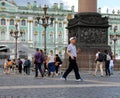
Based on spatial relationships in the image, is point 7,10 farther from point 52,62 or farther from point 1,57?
point 52,62

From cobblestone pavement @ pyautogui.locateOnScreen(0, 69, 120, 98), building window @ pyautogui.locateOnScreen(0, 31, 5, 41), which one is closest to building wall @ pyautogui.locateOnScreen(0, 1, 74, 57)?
building window @ pyautogui.locateOnScreen(0, 31, 5, 41)

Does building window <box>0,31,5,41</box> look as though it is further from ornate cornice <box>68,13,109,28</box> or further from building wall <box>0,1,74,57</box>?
ornate cornice <box>68,13,109,28</box>

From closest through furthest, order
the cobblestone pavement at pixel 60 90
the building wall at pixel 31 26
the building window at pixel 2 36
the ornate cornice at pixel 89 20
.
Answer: the cobblestone pavement at pixel 60 90, the ornate cornice at pixel 89 20, the building window at pixel 2 36, the building wall at pixel 31 26

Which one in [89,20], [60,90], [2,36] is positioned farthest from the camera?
[2,36]

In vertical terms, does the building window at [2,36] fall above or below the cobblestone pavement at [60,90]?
above

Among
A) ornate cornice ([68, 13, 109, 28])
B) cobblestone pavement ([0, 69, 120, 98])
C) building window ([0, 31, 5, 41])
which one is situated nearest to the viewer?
cobblestone pavement ([0, 69, 120, 98])

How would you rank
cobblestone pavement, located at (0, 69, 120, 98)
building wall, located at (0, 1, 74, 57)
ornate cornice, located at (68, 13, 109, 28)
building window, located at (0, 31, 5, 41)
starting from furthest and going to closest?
building wall, located at (0, 1, 74, 57) < building window, located at (0, 31, 5, 41) < ornate cornice, located at (68, 13, 109, 28) < cobblestone pavement, located at (0, 69, 120, 98)

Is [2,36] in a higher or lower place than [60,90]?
higher

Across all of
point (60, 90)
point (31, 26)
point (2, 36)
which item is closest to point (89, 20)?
point (60, 90)

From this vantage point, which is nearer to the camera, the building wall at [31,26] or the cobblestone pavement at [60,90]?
the cobblestone pavement at [60,90]

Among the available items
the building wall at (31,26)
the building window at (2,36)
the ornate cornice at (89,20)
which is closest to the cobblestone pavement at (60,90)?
the ornate cornice at (89,20)

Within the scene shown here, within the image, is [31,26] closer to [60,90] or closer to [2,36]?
[2,36]

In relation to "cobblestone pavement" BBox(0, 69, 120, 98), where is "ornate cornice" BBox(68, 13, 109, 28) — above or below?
above

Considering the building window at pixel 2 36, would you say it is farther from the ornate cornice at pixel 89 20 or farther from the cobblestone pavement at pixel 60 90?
the cobblestone pavement at pixel 60 90
